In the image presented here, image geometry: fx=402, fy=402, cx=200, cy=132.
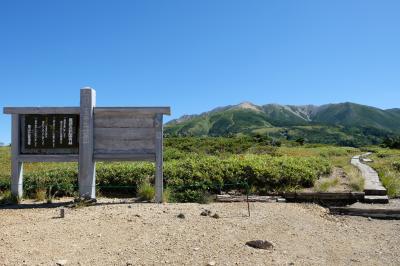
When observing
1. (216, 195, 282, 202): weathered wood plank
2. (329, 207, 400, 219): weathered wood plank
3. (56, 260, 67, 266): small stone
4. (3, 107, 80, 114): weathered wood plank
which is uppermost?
(3, 107, 80, 114): weathered wood plank

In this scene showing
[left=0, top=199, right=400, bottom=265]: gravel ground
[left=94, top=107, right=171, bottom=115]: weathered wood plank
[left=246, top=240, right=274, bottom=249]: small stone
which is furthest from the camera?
[left=94, top=107, right=171, bottom=115]: weathered wood plank

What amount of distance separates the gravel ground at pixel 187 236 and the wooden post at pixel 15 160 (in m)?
1.60

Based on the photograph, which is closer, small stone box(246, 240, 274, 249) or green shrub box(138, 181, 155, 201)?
small stone box(246, 240, 274, 249)

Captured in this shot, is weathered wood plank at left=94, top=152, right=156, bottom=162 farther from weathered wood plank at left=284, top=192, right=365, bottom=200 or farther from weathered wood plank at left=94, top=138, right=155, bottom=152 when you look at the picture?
weathered wood plank at left=284, top=192, right=365, bottom=200

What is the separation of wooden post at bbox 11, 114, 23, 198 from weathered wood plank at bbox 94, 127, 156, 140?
7.08 ft

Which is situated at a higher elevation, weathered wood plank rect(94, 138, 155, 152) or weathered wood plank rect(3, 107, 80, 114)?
weathered wood plank rect(3, 107, 80, 114)

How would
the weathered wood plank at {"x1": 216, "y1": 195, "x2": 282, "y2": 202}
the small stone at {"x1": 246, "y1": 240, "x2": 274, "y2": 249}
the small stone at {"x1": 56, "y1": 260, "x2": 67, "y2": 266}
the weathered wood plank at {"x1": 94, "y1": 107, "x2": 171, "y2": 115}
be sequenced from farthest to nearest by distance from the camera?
the weathered wood plank at {"x1": 216, "y1": 195, "x2": 282, "y2": 202} < the weathered wood plank at {"x1": 94, "y1": 107, "x2": 171, "y2": 115} < the small stone at {"x1": 246, "y1": 240, "x2": 274, "y2": 249} < the small stone at {"x1": 56, "y1": 260, "x2": 67, "y2": 266}

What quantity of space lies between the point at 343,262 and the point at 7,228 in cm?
603

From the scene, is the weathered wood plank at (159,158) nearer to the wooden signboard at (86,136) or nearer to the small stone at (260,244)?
the wooden signboard at (86,136)

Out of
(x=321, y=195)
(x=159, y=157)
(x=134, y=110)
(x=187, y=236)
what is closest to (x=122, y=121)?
(x=134, y=110)

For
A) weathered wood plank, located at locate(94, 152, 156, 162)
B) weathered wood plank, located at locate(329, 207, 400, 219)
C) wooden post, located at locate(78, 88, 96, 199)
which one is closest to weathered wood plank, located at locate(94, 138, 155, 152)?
weathered wood plank, located at locate(94, 152, 156, 162)

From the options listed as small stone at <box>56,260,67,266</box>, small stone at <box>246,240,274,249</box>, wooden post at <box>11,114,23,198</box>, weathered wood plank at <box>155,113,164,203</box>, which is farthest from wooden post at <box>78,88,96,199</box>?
small stone at <box>246,240,274,249</box>

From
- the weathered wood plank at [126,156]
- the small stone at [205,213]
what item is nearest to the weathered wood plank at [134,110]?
the weathered wood plank at [126,156]

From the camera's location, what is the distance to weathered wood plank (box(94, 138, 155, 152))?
11461mm
